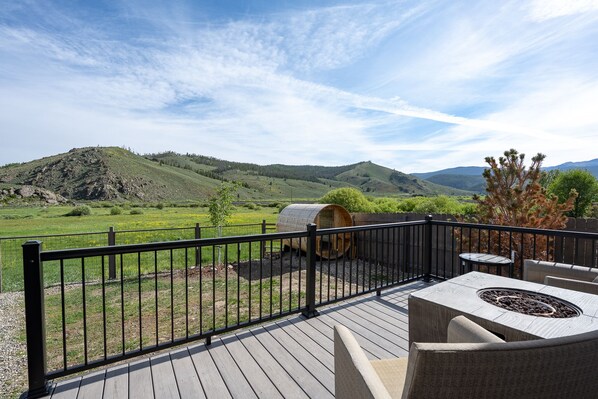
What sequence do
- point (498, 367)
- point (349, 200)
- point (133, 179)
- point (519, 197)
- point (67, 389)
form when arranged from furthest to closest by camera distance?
point (133, 179) → point (349, 200) → point (519, 197) → point (67, 389) → point (498, 367)

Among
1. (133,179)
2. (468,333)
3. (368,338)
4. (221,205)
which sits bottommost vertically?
(368,338)

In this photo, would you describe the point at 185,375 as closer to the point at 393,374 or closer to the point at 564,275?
the point at 393,374

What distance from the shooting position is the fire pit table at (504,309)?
149 cm

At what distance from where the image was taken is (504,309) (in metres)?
1.72

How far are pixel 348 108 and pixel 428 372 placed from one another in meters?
10.6

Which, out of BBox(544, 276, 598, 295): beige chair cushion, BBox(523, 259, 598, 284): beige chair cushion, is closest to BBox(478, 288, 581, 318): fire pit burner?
BBox(544, 276, 598, 295): beige chair cushion

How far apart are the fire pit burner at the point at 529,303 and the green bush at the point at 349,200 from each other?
26.2 ft

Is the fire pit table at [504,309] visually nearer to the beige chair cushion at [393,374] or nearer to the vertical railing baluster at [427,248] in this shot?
→ the beige chair cushion at [393,374]

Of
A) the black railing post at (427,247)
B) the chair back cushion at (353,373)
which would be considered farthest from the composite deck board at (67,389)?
the black railing post at (427,247)

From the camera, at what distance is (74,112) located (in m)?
10.4

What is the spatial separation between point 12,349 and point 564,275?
6095mm

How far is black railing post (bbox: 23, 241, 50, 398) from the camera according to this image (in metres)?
1.81

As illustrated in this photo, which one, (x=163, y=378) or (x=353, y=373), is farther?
(x=163, y=378)

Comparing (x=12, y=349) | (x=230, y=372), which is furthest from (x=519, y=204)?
(x=12, y=349)
